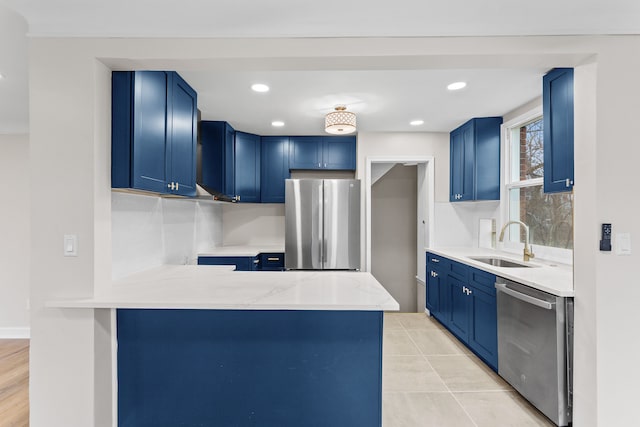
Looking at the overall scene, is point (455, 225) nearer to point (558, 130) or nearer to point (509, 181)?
point (509, 181)

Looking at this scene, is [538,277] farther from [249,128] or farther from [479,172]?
[249,128]

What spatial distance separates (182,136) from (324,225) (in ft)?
6.32

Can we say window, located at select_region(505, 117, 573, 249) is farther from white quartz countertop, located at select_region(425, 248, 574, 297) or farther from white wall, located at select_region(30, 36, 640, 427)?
white wall, located at select_region(30, 36, 640, 427)

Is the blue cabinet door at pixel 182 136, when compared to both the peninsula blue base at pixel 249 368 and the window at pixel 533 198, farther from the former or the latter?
the window at pixel 533 198

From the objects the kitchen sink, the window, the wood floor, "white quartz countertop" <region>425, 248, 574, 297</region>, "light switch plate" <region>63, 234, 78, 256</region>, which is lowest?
the wood floor

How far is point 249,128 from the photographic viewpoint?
4078 millimetres

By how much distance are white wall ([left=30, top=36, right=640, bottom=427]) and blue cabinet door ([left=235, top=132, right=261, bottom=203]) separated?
2.34m

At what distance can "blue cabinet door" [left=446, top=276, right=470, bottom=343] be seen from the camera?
318 cm

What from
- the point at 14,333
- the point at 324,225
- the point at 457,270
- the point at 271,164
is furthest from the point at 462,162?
the point at 14,333

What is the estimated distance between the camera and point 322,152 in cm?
439

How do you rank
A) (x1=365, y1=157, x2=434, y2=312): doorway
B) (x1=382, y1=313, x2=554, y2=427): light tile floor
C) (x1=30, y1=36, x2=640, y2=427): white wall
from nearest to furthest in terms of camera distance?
1. (x1=30, y1=36, x2=640, y2=427): white wall
2. (x1=382, y1=313, x2=554, y2=427): light tile floor
3. (x1=365, y1=157, x2=434, y2=312): doorway

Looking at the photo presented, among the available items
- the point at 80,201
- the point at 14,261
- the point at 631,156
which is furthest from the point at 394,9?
the point at 14,261

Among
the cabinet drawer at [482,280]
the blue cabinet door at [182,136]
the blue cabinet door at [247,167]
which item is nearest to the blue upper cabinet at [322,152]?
the blue cabinet door at [247,167]

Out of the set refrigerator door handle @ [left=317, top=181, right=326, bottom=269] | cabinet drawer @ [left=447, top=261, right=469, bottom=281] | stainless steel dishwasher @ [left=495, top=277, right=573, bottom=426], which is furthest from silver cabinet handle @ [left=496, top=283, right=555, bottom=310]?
refrigerator door handle @ [left=317, top=181, right=326, bottom=269]
